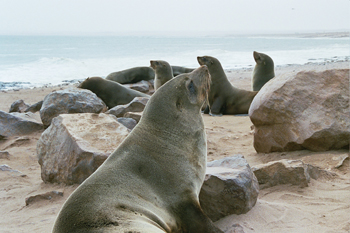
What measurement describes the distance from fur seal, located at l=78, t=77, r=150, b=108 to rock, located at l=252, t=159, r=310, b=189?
5.92 metres

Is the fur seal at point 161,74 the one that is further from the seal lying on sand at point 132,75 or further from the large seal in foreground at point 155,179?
the large seal in foreground at point 155,179

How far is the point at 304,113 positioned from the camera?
4.62 m

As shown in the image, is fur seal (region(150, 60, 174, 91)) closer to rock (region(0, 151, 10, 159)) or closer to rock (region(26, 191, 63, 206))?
rock (region(0, 151, 10, 159))

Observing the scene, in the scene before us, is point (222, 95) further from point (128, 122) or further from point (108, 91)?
point (128, 122)

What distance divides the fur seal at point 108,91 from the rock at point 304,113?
4.87 metres

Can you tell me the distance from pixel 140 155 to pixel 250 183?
3.52ft

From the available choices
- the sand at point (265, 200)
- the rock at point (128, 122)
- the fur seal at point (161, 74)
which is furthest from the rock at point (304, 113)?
the fur seal at point (161, 74)

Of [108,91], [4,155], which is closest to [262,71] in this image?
[108,91]

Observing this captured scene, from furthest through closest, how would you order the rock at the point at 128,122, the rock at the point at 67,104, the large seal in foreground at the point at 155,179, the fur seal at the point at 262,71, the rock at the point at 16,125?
the fur seal at the point at 262,71 < the rock at the point at 67,104 < the rock at the point at 16,125 < the rock at the point at 128,122 < the large seal in foreground at the point at 155,179

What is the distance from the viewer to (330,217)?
286 cm

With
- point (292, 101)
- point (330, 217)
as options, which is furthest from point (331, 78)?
point (330, 217)

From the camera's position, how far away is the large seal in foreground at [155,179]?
6.41 ft

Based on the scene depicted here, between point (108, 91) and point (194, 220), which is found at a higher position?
point (194, 220)

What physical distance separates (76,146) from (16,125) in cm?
306
